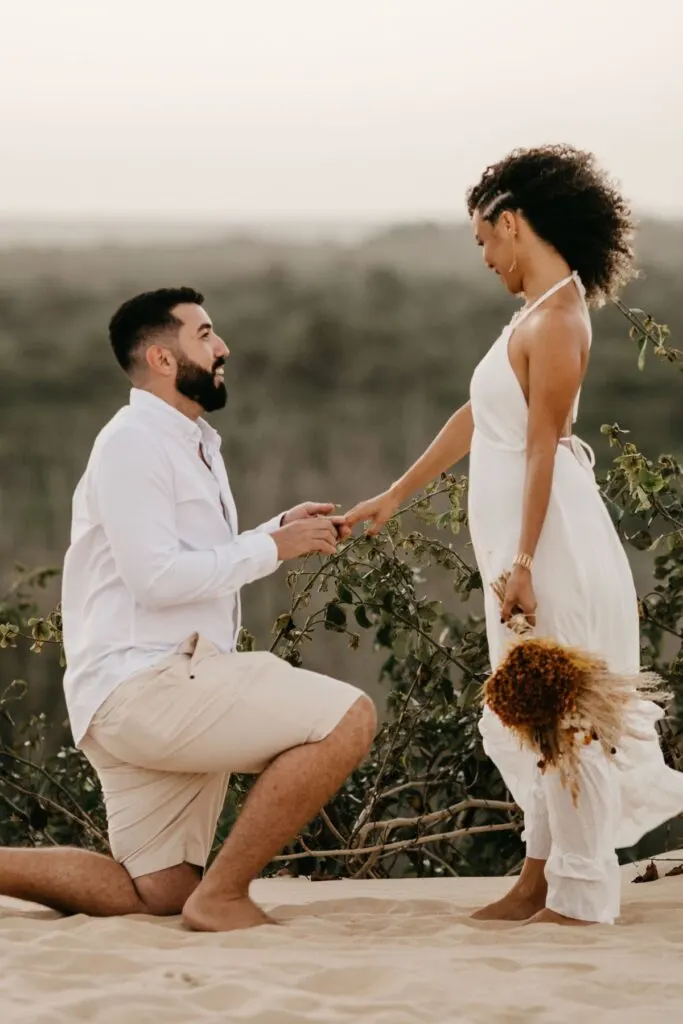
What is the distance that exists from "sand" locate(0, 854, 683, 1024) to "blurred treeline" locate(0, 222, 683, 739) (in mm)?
8398

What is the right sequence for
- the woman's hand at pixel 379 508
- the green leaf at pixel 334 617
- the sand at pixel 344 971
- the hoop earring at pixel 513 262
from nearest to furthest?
the sand at pixel 344 971 → the hoop earring at pixel 513 262 → the woman's hand at pixel 379 508 → the green leaf at pixel 334 617

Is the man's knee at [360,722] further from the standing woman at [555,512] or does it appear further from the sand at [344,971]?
the sand at [344,971]

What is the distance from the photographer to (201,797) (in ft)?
13.7

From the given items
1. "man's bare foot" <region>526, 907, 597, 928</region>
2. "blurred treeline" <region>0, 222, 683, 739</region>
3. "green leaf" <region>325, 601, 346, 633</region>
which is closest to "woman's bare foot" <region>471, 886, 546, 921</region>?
"man's bare foot" <region>526, 907, 597, 928</region>

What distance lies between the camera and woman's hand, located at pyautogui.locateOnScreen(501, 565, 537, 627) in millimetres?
3861

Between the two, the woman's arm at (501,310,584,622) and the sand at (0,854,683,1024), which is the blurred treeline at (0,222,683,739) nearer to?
the woman's arm at (501,310,584,622)

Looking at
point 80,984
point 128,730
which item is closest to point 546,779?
point 128,730

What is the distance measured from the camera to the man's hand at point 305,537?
4152mm

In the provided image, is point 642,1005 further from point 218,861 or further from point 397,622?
point 397,622

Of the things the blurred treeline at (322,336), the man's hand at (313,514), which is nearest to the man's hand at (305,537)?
the man's hand at (313,514)

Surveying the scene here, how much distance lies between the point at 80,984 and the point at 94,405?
35.4 feet

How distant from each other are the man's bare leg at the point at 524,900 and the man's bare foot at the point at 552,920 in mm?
114

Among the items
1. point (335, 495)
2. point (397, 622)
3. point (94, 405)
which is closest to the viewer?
point (397, 622)

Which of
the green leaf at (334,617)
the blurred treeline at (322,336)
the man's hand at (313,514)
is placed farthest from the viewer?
the blurred treeline at (322,336)
